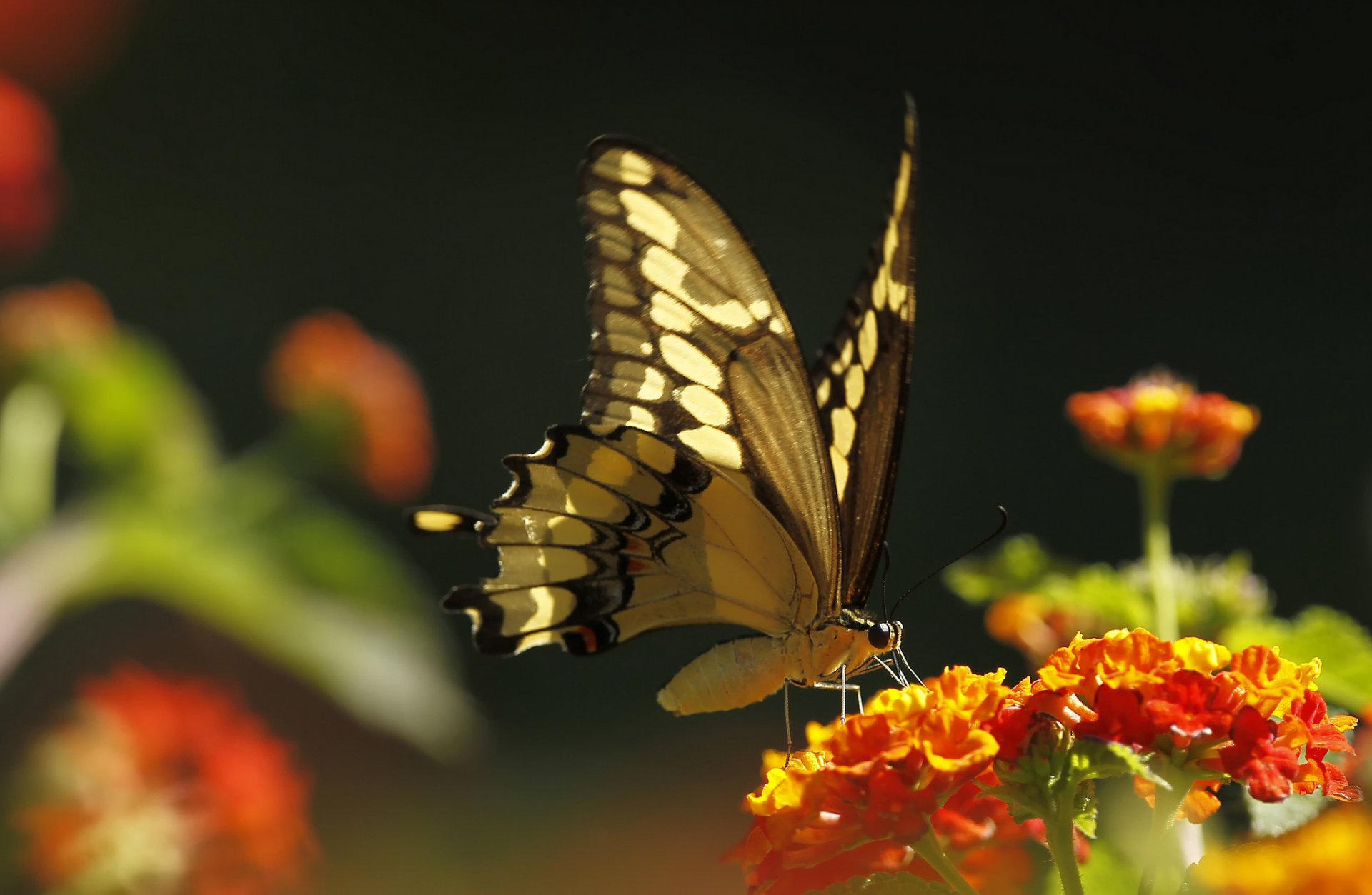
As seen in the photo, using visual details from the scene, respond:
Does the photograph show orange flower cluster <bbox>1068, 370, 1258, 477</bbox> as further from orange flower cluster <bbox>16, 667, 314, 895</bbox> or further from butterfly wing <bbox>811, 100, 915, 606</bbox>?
orange flower cluster <bbox>16, 667, 314, 895</bbox>

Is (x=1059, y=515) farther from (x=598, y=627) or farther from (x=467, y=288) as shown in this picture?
(x=598, y=627)

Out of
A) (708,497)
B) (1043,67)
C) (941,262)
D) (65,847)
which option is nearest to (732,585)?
(708,497)

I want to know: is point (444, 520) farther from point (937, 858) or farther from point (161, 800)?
point (937, 858)

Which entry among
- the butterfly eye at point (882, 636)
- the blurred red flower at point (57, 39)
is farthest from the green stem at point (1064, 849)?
the blurred red flower at point (57, 39)

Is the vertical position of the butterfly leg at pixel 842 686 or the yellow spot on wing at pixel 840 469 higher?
the yellow spot on wing at pixel 840 469

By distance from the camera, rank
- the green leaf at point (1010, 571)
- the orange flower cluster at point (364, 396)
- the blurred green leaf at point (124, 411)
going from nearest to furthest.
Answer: the green leaf at point (1010, 571) < the blurred green leaf at point (124, 411) < the orange flower cluster at point (364, 396)

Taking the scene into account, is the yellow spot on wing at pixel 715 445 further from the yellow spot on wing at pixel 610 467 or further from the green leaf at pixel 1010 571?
the green leaf at pixel 1010 571
